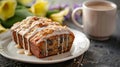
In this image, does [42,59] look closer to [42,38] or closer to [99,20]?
[42,38]

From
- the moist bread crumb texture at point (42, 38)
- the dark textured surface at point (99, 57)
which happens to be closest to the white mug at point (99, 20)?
the dark textured surface at point (99, 57)

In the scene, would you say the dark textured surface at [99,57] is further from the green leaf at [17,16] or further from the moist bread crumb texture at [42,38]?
the green leaf at [17,16]

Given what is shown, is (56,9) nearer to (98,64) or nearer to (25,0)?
(25,0)

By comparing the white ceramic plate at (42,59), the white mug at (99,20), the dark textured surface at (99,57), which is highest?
the white mug at (99,20)

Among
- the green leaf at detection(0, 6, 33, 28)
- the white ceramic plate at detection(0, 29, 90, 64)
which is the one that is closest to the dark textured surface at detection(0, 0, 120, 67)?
the white ceramic plate at detection(0, 29, 90, 64)

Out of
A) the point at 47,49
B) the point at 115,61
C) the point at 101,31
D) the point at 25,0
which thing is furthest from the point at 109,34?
the point at 25,0

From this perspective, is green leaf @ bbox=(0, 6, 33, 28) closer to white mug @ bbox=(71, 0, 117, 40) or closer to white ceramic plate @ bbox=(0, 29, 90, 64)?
white ceramic plate @ bbox=(0, 29, 90, 64)
